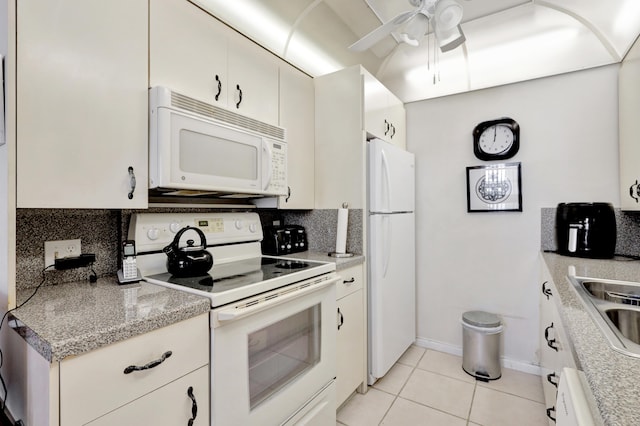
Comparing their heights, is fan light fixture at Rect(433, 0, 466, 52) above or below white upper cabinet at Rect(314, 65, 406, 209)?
above

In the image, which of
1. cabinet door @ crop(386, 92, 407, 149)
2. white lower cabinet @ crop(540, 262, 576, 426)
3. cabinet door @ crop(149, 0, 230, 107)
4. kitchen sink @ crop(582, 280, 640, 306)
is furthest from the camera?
cabinet door @ crop(386, 92, 407, 149)

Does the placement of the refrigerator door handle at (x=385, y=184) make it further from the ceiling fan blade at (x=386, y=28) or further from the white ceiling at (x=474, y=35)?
the white ceiling at (x=474, y=35)

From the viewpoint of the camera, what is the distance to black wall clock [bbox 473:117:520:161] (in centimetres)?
248

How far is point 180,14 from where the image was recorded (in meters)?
1.47

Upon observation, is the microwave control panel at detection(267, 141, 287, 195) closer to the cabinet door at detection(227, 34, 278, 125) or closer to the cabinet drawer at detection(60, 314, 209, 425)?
the cabinet door at detection(227, 34, 278, 125)

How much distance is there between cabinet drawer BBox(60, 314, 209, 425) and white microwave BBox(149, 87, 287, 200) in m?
0.64

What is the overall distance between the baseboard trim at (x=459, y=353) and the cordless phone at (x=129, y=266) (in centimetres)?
252

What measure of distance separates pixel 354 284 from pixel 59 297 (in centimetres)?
150

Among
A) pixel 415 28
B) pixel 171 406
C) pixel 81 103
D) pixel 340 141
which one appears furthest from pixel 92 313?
pixel 415 28

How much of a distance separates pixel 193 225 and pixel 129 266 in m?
0.43

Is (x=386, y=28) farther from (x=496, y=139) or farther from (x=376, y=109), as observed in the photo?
(x=496, y=139)

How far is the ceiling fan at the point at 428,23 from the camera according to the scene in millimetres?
1518

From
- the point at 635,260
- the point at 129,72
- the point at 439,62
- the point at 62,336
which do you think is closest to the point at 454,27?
the point at 439,62

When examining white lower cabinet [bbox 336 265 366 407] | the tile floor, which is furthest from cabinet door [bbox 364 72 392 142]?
the tile floor
